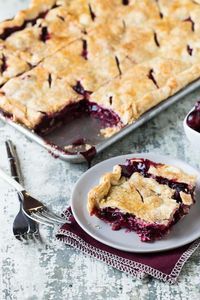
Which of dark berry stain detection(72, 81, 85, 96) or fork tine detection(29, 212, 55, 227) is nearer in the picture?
fork tine detection(29, 212, 55, 227)

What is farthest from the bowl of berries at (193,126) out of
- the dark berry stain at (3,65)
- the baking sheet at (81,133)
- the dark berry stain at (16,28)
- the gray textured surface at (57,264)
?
the dark berry stain at (16,28)

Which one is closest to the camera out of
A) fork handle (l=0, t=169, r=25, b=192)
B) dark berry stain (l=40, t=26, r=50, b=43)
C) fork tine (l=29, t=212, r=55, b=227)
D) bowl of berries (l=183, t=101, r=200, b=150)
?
fork tine (l=29, t=212, r=55, b=227)

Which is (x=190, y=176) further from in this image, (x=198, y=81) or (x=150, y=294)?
(x=198, y=81)

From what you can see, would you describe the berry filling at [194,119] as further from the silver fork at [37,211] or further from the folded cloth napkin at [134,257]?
the silver fork at [37,211]

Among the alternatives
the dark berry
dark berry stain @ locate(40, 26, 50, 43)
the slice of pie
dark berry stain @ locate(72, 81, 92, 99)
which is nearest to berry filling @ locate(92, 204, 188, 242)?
the slice of pie

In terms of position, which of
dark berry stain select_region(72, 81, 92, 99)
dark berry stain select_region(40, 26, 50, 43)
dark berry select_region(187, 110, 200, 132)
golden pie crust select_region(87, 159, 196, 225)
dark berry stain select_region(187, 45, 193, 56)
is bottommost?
dark berry stain select_region(187, 45, 193, 56)

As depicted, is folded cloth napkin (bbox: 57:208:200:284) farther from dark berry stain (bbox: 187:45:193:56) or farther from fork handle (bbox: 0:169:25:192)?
dark berry stain (bbox: 187:45:193:56)

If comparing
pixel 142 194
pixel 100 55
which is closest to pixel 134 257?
pixel 142 194
